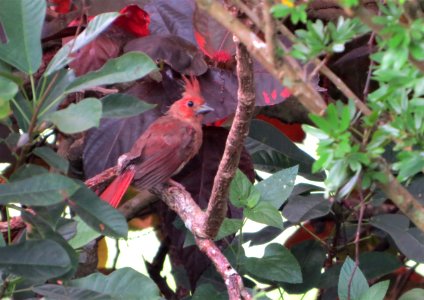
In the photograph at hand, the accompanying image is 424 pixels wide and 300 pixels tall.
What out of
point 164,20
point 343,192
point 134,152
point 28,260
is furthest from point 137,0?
point 343,192

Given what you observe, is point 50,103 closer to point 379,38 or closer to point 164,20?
point 379,38

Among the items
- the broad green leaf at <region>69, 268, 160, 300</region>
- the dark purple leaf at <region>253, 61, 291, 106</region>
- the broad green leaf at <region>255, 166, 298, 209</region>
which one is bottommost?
the broad green leaf at <region>69, 268, 160, 300</region>

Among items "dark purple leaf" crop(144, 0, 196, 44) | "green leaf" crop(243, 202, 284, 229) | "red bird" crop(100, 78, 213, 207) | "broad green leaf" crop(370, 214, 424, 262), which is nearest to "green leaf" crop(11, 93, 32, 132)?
"green leaf" crop(243, 202, 284, 229)

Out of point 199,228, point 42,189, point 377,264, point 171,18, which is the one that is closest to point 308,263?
point 377,264

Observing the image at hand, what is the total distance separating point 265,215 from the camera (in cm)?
167

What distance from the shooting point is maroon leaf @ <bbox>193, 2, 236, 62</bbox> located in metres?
1.95

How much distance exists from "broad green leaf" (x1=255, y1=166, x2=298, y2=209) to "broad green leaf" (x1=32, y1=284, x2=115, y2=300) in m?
0.45

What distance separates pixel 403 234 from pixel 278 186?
1.23 feet

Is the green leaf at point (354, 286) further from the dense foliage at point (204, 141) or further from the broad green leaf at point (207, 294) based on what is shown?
the broad green leaf at point (207, 294)

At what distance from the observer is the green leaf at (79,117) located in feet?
3.72

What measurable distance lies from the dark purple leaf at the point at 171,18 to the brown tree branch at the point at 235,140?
24.0 inches

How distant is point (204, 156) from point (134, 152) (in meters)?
0.27

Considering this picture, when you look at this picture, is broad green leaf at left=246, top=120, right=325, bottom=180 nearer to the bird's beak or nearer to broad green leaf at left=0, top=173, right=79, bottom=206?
the bird's beak

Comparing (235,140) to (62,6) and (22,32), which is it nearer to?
(22,32)
